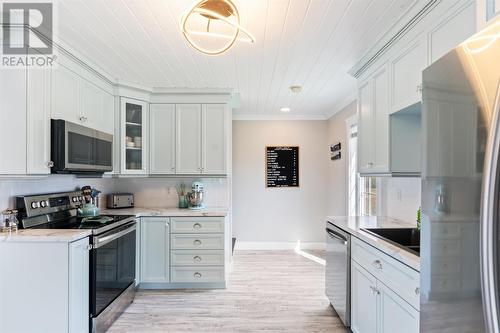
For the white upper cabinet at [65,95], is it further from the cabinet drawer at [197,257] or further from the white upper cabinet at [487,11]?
the white upper cabinet at [487,11]

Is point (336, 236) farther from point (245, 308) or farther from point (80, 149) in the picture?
point (80, 149)

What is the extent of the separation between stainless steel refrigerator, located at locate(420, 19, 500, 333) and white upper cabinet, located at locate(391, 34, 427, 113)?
1061 mm

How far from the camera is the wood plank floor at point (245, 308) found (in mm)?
2549

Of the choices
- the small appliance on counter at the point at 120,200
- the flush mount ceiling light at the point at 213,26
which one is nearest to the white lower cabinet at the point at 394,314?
the flush mount ceiling light at the point at 213,26

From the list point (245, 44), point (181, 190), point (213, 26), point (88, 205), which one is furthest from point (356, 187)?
point (88, 205)

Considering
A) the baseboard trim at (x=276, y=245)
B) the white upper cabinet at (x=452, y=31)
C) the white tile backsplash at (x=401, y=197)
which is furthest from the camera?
the baseboard trim at (x=276, y=245)

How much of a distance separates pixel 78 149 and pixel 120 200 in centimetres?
131

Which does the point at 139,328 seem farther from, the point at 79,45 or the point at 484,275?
the point at 484,275

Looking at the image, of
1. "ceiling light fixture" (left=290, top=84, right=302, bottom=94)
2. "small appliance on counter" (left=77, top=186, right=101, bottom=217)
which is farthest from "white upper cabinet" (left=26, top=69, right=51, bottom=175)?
"ceiling light fixture" (left=290, top=84, right=302, bottom=94)

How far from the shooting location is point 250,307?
2906 millimetres

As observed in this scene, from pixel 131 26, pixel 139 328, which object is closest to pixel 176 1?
Result: pixel 131 26

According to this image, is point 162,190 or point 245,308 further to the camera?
point 162,190

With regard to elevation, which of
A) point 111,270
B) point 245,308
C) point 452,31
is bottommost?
point 245,308

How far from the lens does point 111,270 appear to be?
2555 millimetres
